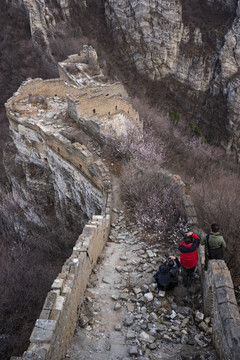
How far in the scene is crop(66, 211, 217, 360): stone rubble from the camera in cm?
638

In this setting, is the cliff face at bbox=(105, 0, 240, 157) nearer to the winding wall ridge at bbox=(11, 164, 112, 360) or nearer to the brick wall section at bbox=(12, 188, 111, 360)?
the winding wall ridge at bbox=(11, 164, 112, 360)

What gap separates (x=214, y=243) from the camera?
283 inches

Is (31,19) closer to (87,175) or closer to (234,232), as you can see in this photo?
(87,175)

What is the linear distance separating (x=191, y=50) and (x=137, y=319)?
4855cm

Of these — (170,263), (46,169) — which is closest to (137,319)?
(170,263)

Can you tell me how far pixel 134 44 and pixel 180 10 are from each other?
27.4 ft

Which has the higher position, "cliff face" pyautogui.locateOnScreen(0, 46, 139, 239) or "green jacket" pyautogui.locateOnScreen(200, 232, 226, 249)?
"green jacket" pyautogui.locateOnScreen(200, 232, 226, 249)

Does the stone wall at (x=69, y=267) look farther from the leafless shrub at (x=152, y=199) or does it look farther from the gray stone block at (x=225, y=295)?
the gray stone block at (x=225, y=295)

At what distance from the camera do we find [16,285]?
12.1 metres

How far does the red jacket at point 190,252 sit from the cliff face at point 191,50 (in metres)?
41.0

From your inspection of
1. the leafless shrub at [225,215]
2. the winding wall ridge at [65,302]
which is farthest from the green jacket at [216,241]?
the winding wall ridge at [65,302]

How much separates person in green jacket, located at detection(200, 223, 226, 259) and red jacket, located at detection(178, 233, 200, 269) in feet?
1.30

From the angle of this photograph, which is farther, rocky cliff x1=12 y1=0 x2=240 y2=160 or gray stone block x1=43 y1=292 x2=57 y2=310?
rocky cliff x1=12 y1=0 x2=240 y2=160

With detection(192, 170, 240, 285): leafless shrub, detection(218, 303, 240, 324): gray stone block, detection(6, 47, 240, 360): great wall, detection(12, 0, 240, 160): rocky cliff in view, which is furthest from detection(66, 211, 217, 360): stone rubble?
detection(12, 0, 240, 160): rocky cliff
